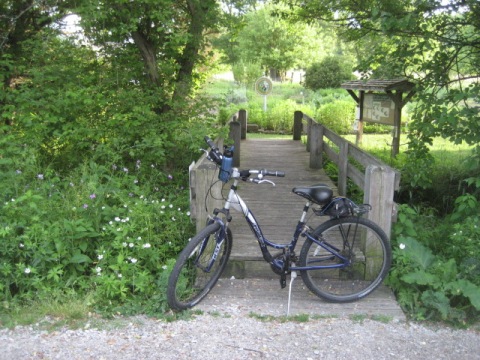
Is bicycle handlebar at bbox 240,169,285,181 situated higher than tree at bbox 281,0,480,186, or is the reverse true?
tree at bbox 281,0,480,186

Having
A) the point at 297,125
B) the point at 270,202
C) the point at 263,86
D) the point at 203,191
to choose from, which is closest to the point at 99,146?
the point at 203,191

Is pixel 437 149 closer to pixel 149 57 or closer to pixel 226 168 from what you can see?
pixel 149 57

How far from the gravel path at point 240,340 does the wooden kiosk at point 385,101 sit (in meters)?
6.25

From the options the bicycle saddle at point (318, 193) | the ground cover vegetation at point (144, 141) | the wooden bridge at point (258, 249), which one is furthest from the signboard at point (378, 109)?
the bicycle saddle at point (318, 193)

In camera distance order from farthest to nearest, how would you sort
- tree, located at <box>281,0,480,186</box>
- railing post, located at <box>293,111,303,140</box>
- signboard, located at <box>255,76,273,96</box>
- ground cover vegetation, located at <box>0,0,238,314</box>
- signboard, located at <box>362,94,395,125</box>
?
1. signboard, located at <box>255,76,273,96</box>
2. railing post, located at <box>293,111,303,140</box>
3. signboard, located at <box>362,94,395,125</box>
4. tree, located at <box>281,0,480,186</box>
5. ground cover vegetation, located at <box>0,0,238,314</box>

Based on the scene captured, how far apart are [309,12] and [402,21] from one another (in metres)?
4.13

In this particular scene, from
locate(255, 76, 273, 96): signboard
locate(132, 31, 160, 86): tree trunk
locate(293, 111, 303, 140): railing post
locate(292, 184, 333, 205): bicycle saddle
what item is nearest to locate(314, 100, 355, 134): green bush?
locate(255, 76, 273, 96): signboard

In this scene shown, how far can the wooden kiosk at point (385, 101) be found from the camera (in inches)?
400

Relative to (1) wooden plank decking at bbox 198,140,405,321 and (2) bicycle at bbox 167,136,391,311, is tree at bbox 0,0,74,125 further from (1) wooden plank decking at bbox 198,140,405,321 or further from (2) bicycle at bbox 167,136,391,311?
(2) bicycle at bbox 167,136,391,311

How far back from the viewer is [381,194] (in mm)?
4742

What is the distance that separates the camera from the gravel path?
11.8 ft

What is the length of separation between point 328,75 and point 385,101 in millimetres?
18714

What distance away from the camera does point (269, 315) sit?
13.7 ft

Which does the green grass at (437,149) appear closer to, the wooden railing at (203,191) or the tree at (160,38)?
the wooden railing at (203,191)
